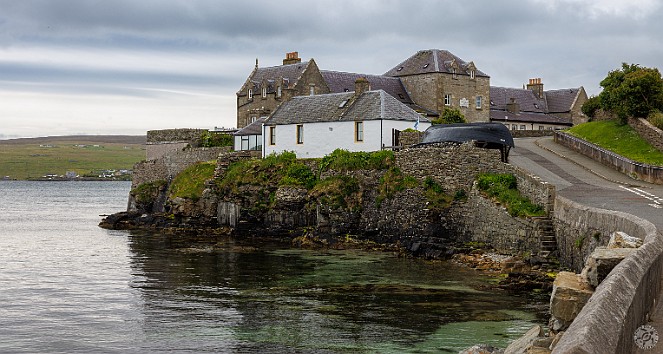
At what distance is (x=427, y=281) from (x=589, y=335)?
24.3 meters

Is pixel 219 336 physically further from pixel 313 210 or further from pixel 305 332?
pixel 313 210

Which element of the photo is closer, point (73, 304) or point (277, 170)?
point (73, 304)

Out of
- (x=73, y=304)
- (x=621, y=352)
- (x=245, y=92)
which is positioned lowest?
(x=73, y=304)

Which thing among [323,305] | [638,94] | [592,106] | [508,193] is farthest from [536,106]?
[323,305]

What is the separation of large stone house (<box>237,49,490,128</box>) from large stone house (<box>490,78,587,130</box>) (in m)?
8.94

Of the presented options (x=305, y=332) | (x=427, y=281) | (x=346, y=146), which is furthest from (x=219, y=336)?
(x=346, y=146)

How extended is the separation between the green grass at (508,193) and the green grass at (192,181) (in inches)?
906

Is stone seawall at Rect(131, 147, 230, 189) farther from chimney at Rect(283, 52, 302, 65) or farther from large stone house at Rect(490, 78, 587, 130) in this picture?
large stone house at Rect(490, 78, 587, 130)

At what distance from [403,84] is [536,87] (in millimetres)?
27341

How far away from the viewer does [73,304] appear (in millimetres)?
26969

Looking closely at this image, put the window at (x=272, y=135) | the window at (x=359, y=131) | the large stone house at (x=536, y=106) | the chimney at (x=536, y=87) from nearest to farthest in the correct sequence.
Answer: the window at (x=359, y=131) < the window at (x=272, y=135) < the large stone house at (x=536, y=106) < the chimney at (x=536, y=87)

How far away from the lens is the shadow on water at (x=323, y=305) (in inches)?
825

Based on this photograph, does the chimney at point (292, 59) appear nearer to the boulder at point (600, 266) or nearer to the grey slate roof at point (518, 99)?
the grey slate roof at point (518, 99)

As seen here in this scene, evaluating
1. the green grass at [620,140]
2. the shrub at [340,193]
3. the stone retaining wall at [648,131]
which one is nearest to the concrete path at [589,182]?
the green grass at [620,140]
